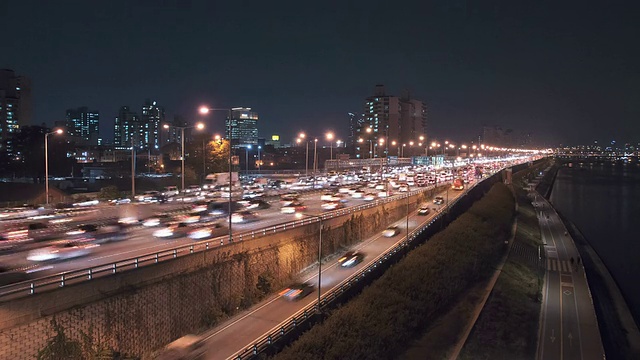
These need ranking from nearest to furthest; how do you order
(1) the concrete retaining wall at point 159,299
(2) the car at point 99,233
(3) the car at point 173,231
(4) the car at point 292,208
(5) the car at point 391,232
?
(1) the concrete retaining wall at point 159,299 < (2) the car at point 99,233 < (3) the car at point 173,231 < (4) the car at point 292,208 < (5) the car at point 391,232

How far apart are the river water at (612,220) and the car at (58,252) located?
50.2 m

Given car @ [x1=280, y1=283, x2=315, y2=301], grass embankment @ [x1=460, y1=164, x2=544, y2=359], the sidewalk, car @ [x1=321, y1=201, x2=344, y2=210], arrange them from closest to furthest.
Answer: car @ [x1=280, y1=283, x2=315, y2=301]
the sidewalk
grass embankment @ [x1=460, y1=164, x2=544, y2=359]
car @ [x1=321, y1=201, x2=344, y2=210]

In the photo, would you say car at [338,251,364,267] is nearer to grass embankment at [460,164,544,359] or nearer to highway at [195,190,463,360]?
highway at [195,190,463,360]

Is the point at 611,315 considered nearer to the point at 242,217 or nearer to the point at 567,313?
the point at 567,313

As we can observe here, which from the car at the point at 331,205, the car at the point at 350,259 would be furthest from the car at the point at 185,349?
the car at the point at 331,205

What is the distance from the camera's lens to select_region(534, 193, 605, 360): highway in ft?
106

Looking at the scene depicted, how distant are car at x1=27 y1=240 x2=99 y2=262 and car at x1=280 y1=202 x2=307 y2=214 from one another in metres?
22.3

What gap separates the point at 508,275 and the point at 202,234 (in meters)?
33.0

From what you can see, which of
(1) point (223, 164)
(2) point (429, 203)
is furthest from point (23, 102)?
(2) point (429, 203)

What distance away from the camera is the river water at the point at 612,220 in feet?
197

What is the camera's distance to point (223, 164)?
264 ft

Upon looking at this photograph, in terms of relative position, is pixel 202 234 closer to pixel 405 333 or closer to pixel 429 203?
pixel 405 333

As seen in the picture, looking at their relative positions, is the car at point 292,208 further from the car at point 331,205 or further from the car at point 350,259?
the car at point 350,259

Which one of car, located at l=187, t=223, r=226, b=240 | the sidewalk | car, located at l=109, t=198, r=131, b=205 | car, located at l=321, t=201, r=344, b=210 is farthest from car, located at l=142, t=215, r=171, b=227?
the sidewalk
